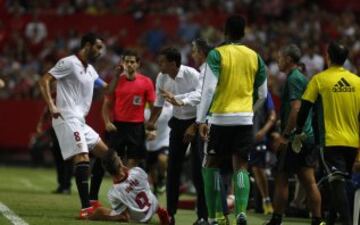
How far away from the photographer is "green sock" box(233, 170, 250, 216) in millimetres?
12766

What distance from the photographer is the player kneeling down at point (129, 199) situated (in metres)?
14.2

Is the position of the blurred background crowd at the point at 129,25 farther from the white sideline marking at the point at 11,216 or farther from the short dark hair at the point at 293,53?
the short dark hair at the point at 293,53

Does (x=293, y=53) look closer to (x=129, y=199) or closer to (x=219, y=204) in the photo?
(x=219, y=204)

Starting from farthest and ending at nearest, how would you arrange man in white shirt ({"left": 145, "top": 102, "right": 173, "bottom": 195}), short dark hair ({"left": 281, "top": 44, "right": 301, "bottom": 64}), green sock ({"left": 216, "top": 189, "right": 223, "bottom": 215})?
man in white shirt ({"left": 145, "top": 102, "right": 173, "bottom": 195}), short dark hair ({"left": 281, "top": 44, "right": 301, "bottom": 64}), green sock ({"left": 216, "top": 189, "right": 223, "bottom": 215})

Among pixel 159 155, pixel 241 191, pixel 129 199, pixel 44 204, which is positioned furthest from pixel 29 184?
pixel 241 191

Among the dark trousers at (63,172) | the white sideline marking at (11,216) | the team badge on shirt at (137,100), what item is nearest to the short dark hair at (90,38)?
the white sideline marking at (11,216)

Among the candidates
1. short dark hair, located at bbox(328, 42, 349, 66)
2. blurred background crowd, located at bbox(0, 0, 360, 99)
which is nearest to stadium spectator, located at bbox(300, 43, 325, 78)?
blurred background crowd, located at bbox(0, 0, 360, 99)

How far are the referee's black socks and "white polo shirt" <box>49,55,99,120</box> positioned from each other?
67 cm

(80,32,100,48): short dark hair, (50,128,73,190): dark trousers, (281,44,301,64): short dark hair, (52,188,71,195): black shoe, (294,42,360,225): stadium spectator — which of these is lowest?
(52,188,71,195): black shoe

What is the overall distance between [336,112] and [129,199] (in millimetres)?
2852

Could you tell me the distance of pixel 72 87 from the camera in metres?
15.2

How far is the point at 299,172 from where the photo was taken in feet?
46.9

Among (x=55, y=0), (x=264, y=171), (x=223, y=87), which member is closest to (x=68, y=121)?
(x=223, y=87)

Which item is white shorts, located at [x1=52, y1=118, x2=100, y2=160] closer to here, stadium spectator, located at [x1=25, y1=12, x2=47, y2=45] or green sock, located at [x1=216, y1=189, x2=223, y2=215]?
green sock, located at [x1=216, y1=189, x2=223, y2=215]
